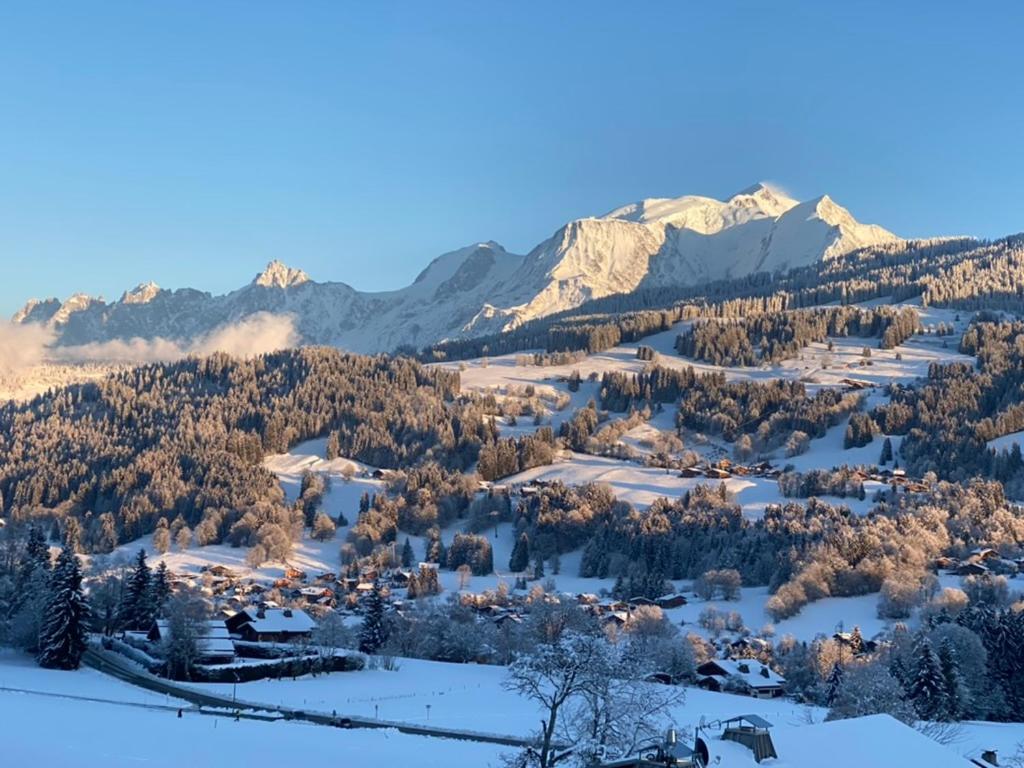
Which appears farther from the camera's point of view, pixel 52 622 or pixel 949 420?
pixel 949 420

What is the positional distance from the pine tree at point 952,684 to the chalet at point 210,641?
40003 mm

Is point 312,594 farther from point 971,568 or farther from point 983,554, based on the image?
point 983,554

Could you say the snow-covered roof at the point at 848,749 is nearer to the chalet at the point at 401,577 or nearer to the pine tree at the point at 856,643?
the pine tree at the point at 856,643

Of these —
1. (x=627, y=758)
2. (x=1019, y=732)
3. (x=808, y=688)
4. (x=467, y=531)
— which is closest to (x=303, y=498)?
(x=467, y=531)

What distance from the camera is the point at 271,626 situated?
2849 inches

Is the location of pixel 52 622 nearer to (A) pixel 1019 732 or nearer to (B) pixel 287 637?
(B) pixel 287 637

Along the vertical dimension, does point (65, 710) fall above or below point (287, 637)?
above

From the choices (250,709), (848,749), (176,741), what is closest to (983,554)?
(250,709)

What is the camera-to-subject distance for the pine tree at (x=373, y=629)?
74000mm

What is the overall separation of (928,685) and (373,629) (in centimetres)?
3796

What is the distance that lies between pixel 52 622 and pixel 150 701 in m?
11.6

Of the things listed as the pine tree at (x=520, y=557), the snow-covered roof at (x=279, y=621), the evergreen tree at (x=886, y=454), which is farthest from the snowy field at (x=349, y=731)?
the evergreen tree at (x=886, y=454)

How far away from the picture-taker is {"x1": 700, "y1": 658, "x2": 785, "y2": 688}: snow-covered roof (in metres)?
66.2

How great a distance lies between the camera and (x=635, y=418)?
6757 inches
